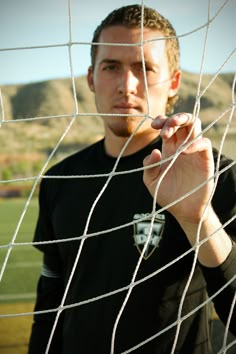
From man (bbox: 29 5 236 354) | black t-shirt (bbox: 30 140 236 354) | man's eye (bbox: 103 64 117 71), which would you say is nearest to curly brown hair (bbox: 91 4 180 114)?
man (bbox: 29 5 236 354)

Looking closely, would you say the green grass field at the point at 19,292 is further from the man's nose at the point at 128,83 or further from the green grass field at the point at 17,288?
the man's nose at the point at 128,83

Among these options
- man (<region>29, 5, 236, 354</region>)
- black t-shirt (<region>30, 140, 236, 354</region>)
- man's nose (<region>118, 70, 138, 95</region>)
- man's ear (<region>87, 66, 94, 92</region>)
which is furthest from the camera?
man's ear (<region>87, 66, 94, 92</region>)

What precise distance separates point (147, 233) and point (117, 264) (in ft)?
0.35

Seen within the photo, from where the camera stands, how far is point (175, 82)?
5.15 feet

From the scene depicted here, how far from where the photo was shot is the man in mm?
1107

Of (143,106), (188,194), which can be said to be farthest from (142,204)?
(188,194)

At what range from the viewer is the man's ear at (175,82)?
5.11ft

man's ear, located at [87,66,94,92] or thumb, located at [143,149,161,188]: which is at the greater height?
man's ear, located at [87,66,94,92]

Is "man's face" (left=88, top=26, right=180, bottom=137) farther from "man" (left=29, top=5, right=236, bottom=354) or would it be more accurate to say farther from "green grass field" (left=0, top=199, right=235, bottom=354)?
"green grass field" (left=0, top=199, right=235, bottom=354)

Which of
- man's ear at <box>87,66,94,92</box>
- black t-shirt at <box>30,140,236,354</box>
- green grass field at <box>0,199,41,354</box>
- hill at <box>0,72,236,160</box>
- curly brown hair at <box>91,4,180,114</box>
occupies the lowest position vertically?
hill at <box>0,72,236,160</box>

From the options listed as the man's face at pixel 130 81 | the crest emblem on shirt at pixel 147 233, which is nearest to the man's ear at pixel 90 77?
the man's face at pixel 130 81

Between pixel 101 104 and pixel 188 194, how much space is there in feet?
1.77

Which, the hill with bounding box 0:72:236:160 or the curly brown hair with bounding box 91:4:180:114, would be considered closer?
the curly brown hair with bounding box 91:4:180:114

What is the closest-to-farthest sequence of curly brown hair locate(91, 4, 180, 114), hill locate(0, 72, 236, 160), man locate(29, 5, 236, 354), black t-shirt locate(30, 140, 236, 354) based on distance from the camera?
man locate(29, 5, 236, 354) → black t-shirt locate(30, 140, 236, 354) → curly brown hair locate(91, 4, 180, 114) → hill locate(0, 72, 236, 160)
